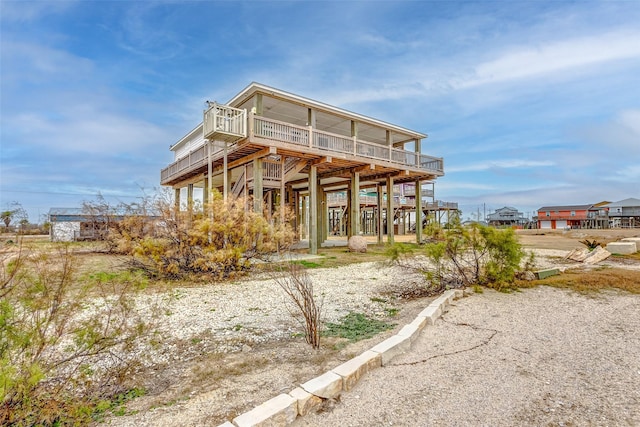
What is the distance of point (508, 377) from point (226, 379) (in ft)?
8.30

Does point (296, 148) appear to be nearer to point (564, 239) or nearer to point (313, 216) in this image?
point (313, 216)

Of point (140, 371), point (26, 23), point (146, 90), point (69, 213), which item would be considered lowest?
point (140, 371)

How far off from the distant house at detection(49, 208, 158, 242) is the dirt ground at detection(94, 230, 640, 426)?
21.1 ft

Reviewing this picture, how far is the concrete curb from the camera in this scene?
214 cm

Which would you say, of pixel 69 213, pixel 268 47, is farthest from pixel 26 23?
pixel 69 213

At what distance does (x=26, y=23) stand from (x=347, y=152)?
428 inches

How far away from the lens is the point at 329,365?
3100 mm

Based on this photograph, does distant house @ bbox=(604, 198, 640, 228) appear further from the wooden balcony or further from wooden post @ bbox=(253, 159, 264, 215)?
wooden post @ bbox=(253, 159, 264, 215)

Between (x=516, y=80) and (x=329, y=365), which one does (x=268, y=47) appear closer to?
(x=516, y=80)

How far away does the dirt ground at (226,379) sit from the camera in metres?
2.32

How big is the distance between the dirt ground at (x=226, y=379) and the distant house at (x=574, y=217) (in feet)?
213

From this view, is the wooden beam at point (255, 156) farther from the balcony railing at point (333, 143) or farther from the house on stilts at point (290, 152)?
the balcony railing at point (333, 143)

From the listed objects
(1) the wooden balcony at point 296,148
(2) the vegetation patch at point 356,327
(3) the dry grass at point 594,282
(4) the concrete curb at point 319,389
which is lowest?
(2) the vegetation patch at point 356,327

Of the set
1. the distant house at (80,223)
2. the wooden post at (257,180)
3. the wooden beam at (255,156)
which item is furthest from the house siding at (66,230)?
the wooden post at (257,180)
